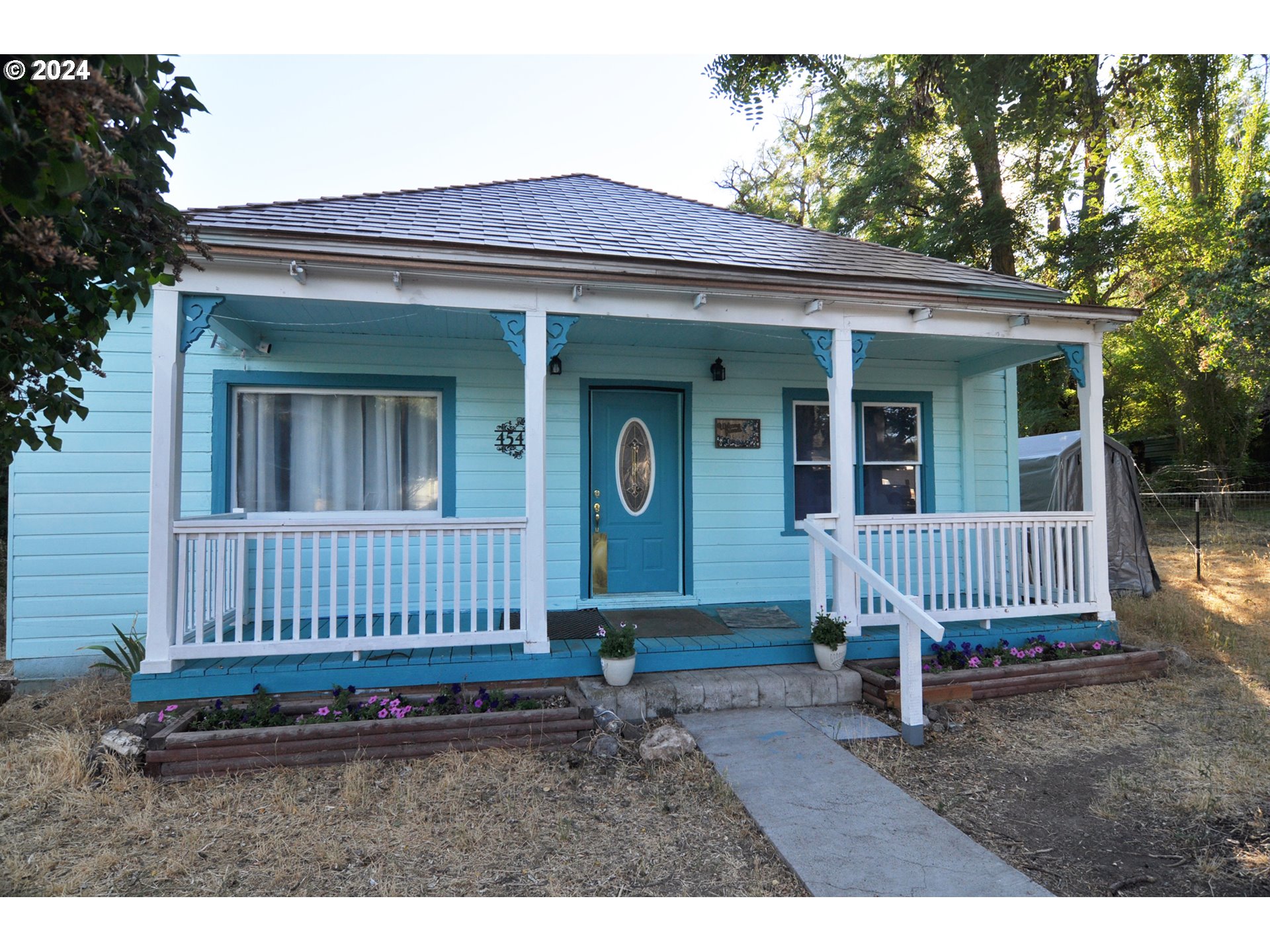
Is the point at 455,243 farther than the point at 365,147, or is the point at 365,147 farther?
the point at 365,147

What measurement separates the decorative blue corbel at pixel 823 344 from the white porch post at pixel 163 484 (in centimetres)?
418

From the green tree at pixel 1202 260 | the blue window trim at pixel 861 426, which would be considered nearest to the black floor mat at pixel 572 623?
the blue window trim at pixel 861 426

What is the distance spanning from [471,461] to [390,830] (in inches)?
132

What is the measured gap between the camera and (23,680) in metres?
5.20

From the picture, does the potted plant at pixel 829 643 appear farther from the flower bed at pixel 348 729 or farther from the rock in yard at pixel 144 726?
the rock in yard at pixel 144 726

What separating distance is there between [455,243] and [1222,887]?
4.91 meters

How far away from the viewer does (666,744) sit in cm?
379

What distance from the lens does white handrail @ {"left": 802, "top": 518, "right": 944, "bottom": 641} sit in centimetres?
387

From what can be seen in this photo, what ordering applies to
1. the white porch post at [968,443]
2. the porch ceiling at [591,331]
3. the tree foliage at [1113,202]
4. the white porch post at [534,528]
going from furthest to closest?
the tree foliage at [1113,202] → the white porch post at [968,443] → the porch ceiling at [591,331] → the white porch post at [534,528]

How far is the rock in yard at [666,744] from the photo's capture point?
12.3 ft

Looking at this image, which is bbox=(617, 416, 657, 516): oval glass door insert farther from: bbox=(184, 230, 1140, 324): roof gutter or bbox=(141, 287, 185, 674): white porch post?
bbox=(141, 287, 185, 674): white porch post

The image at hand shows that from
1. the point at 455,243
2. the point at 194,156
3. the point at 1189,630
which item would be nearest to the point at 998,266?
the point at 1189,630

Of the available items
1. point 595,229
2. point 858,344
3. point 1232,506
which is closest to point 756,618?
point 858,344
